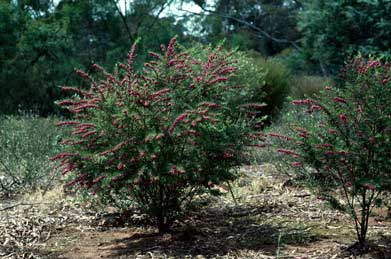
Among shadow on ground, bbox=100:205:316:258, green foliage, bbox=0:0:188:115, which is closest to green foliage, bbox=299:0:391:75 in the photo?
green foliage, bbox=0:0:188:115

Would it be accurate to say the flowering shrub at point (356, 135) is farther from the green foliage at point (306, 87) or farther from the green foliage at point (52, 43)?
the green foliage at point (52, 43)

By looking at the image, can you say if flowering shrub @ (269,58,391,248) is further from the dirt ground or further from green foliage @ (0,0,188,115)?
green foliage @ (0,0,188,115)

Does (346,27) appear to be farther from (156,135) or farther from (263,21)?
(263,21)

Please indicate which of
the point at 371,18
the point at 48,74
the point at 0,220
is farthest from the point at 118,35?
the point at 0,220

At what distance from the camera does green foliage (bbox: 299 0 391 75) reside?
43.9 ft

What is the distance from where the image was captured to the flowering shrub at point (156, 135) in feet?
14.4

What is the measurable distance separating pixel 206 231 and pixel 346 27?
1034 cm

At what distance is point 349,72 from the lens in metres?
4.27

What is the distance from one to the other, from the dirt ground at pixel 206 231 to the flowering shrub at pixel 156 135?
0.47 metres

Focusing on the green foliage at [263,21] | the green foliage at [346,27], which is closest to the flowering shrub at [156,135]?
the green foliage at [346,27]

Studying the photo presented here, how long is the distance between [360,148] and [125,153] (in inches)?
69.5

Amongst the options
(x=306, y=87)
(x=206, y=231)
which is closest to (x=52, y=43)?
(x=306, y=87)

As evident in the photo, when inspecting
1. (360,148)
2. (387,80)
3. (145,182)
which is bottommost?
(145,182)

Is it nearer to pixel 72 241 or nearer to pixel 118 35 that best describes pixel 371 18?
pixel 118 35
